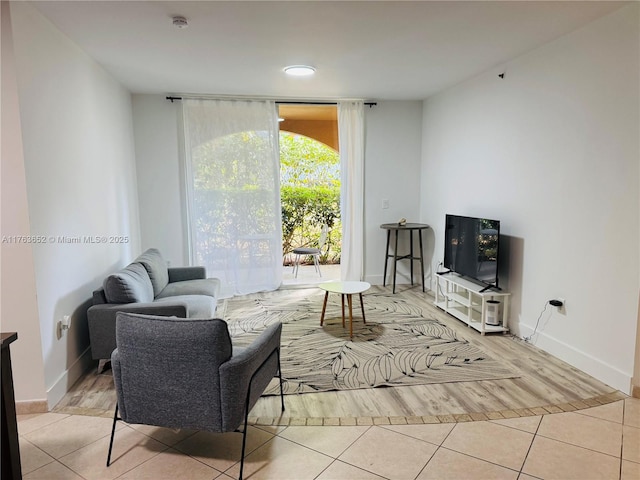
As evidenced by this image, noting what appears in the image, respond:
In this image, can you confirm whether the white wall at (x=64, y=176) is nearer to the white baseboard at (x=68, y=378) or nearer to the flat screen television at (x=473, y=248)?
the white baseboard at (x=68, y=378)

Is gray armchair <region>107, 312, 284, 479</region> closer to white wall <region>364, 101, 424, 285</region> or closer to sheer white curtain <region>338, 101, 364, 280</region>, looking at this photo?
sheer white curtain <region>338, 101, 364, 280</region>

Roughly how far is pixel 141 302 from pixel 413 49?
2931 millimetres

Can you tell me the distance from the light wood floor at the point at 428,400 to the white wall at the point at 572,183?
0.96 feet

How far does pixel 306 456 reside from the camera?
2.12m

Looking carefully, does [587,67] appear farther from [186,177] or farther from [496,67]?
[186,177]

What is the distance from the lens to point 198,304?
354 centimetres

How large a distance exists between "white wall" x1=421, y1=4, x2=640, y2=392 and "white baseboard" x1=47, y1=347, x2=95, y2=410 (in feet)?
11.9

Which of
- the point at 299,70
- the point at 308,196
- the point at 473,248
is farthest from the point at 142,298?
the point at 308,196

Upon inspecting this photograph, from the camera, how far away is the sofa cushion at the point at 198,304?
3.40m

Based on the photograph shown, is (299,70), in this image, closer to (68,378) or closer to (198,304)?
(198,304)

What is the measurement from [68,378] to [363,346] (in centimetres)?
222

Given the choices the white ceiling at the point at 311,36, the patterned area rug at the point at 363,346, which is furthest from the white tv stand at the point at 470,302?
the white ceiling at the point at 311,36

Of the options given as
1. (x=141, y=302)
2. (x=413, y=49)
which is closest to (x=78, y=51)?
(x=141, y=302)

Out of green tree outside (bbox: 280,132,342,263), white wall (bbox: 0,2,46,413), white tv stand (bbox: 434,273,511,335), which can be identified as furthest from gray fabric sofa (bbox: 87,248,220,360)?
green tree outside (bbox: 280,132,342,263)
